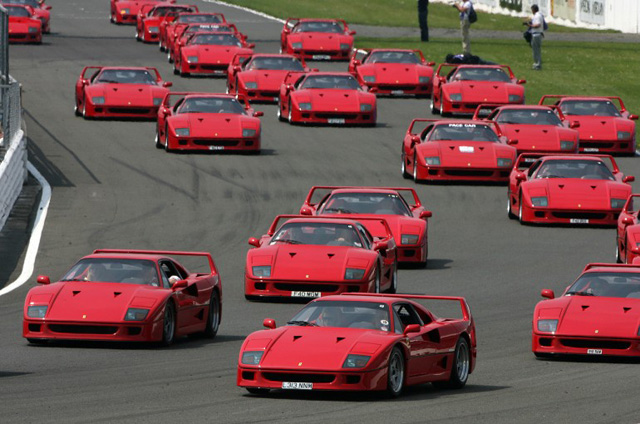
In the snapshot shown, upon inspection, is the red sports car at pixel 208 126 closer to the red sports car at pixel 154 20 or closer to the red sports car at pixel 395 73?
the red sports car at pixel 395 73

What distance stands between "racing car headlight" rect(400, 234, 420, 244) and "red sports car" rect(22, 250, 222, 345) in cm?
639

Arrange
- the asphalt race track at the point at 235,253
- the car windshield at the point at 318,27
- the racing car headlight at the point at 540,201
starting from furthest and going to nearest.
Result: the car windshield at the point at 318,27 → the racing car headlight at the point at 540,201 → the asphalt race track at the point at 235,253

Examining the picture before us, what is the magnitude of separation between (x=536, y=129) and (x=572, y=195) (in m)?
6.83

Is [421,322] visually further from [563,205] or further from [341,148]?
[341,148]

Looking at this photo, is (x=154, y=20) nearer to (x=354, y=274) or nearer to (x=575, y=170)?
(x=575, y=170)

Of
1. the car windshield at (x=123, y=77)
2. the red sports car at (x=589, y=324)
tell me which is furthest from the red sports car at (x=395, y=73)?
the red sports car at (x=589, y=324)

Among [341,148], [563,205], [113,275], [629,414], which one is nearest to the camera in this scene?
[629,414]

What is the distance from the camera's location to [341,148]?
123ft

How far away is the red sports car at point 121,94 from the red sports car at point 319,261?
→ 17.5 m

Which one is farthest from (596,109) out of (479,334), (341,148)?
(479,334)

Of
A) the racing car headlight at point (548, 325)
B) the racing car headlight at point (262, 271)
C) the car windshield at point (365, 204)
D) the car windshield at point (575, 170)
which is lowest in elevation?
the car windshield at point (575, 170)

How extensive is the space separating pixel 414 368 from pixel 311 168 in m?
20.4

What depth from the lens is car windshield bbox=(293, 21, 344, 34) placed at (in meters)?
51.7

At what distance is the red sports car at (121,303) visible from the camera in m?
17.4
